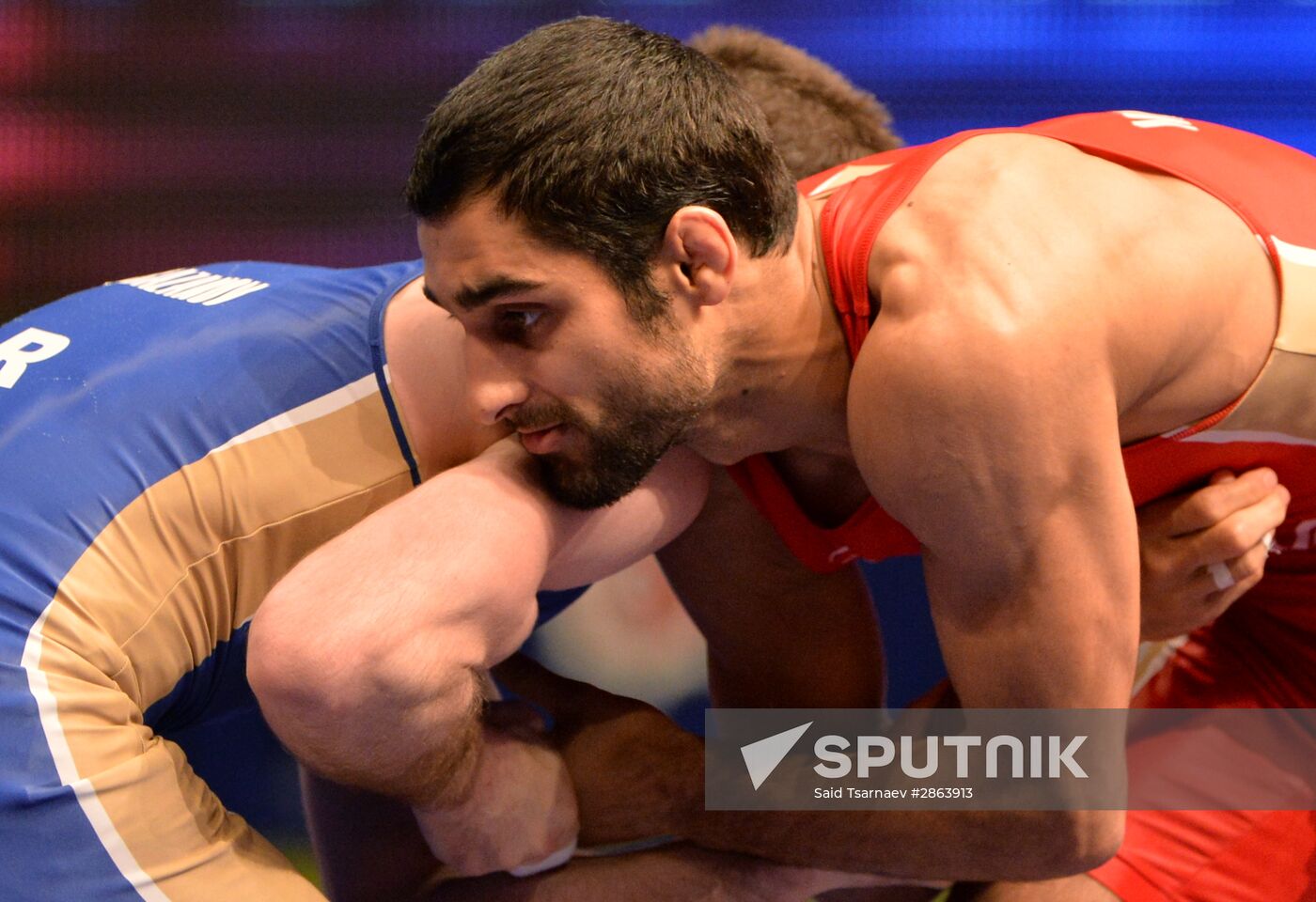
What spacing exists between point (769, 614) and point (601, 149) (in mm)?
778

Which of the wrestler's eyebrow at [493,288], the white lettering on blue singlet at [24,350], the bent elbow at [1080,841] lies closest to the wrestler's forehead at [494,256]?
the wrestler's eyebrow at [493,288]

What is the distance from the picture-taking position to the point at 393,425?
5.03ft

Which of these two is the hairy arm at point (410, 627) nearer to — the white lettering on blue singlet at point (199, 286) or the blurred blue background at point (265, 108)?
the white lettering on blue singlet at point (199, 286)

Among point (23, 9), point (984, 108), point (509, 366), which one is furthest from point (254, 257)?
point (984, 108)

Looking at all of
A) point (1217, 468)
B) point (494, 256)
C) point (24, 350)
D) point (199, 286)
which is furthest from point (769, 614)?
point (24, 350)

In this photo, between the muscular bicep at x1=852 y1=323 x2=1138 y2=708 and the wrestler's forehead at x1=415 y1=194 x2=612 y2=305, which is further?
the wrestler's forehead at x1=415 y1=194 x2=612 y2=305

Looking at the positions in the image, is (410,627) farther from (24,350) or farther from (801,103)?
(801,103)

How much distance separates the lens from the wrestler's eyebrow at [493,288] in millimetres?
1349

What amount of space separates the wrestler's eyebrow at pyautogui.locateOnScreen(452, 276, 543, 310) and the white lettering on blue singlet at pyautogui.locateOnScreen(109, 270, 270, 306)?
1.29ft

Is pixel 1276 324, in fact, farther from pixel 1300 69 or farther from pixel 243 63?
pixel 243 63

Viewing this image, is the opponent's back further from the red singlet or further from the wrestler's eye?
the red singlet

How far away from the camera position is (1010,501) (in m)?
1.27

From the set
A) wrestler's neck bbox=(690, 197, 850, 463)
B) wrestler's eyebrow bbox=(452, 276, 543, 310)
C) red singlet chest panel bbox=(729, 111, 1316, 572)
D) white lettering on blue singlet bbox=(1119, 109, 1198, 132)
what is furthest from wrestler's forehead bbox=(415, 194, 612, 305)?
white lettering on blue singlet bbox=(1119, 109, 1198, 132)

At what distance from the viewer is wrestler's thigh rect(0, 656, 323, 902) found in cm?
126
